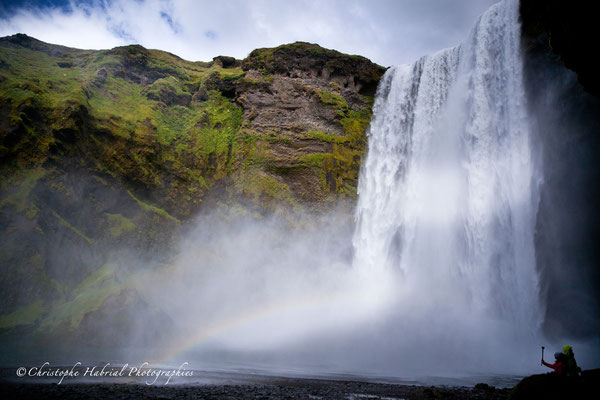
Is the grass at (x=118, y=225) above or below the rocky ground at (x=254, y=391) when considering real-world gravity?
above

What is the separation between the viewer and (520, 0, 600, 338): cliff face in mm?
19703

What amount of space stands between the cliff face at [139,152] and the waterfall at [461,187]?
4288mm

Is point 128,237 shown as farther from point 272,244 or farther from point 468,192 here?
point 468,192

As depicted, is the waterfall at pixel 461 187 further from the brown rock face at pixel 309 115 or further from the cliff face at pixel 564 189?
the brown rock face at pixel 309 115

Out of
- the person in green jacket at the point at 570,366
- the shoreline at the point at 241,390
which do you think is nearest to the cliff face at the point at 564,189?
the shoreline at the point at 241,390

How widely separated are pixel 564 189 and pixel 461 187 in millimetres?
5677

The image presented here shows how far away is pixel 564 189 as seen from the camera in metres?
20.6

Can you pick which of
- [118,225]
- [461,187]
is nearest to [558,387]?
[461,187]

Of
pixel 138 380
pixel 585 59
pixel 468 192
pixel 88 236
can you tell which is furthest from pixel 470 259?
pixel 88 236

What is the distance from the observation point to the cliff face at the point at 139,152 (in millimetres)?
21984

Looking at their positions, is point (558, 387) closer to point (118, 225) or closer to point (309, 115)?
point (118, 225)

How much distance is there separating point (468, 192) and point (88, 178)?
2720 cm

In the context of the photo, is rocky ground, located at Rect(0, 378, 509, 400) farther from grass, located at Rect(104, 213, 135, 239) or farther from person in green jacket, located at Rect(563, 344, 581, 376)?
grass, located at Rect(104, 213, 135, 239)

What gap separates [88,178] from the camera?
25.7 meters
